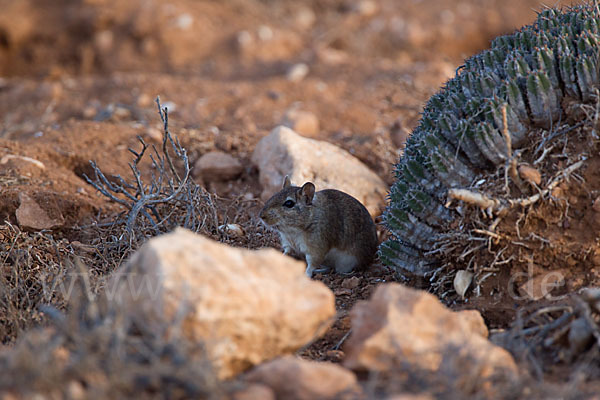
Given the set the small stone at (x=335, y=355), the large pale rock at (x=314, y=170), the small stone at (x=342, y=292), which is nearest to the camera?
the small stone at (x=335, y=355)

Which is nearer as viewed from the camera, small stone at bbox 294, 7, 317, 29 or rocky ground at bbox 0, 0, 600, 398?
rocky ground at bbox 0, 0, 600, 398

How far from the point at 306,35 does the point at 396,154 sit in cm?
672

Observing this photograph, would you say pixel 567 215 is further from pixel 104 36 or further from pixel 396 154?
pixel 104 36

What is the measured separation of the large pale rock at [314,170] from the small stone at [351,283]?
1.40 m

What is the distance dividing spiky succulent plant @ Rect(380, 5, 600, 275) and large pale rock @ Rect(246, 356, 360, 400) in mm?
1844

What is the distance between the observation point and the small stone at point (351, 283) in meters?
5.72

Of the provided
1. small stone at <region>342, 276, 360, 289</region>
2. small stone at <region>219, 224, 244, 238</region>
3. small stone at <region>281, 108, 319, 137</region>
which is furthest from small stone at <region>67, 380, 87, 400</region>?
small stone at <region>281, 108, 319, 137</region>

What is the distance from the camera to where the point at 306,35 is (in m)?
13.8

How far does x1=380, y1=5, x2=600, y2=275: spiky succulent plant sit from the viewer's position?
446 cm

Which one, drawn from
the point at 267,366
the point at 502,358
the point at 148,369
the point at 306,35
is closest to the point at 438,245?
the point at 502,358

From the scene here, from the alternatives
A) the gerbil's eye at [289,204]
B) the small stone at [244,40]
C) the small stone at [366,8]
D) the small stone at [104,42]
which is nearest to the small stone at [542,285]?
the gerbil's eye at [289,204]

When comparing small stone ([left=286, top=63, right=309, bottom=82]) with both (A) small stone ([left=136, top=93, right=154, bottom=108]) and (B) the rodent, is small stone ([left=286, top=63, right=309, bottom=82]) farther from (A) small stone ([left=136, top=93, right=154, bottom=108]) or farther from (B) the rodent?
(B) the rodent

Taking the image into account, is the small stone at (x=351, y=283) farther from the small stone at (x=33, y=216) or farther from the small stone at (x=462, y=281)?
the small stone at (x=33, y=216)

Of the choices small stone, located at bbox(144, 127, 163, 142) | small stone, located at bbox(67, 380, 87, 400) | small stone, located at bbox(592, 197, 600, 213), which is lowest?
small stone, located at bbox(67, 380, 87, 400)
